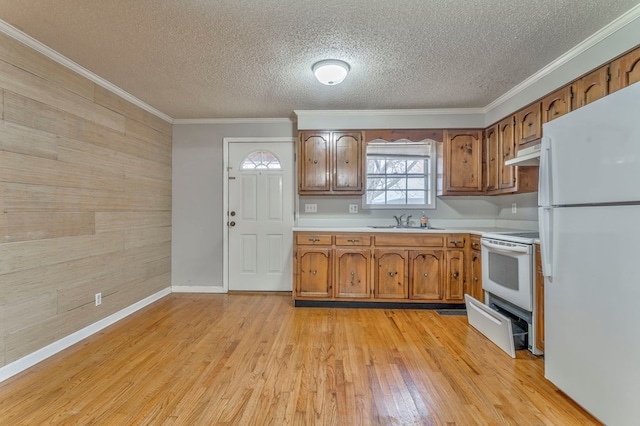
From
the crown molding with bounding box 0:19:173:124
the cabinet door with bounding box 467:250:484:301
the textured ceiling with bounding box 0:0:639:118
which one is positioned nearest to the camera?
Result: the textured ceiling with bounding box 0:0:639:118

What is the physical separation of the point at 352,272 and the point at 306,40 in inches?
94.8

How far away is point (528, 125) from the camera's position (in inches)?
112

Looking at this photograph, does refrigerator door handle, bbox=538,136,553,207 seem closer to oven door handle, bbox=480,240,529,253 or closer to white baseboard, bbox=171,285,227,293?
oven door handle, bbox=480,240,529,253

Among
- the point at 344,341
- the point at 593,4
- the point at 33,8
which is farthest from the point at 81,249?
the point at 593,4

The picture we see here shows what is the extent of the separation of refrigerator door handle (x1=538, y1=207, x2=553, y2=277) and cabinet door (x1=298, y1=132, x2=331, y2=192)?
229 cm

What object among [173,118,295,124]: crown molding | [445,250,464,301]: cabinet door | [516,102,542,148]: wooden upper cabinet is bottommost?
[445,250,464,301]: cabinet door

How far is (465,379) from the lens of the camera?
6.55 feet

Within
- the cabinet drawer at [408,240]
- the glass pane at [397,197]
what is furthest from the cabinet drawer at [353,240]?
the glass pane at [397,197]

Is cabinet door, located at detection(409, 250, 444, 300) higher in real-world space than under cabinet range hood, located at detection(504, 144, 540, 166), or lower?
lower

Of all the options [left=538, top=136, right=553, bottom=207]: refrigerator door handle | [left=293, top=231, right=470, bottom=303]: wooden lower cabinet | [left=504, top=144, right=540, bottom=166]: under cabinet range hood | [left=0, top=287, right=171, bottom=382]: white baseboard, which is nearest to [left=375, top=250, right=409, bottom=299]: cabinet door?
[left=293, top=231, right=470, bottom=303]: wooden lower cabinet

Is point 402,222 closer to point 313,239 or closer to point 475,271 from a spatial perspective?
point 475,271

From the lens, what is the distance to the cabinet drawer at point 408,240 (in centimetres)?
340

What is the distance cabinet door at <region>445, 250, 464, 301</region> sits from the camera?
3.38 metres

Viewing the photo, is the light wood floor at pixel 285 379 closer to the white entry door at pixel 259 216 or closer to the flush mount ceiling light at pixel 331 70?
the white entry door at pixel 259 216
